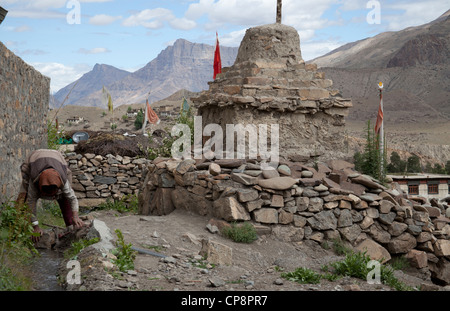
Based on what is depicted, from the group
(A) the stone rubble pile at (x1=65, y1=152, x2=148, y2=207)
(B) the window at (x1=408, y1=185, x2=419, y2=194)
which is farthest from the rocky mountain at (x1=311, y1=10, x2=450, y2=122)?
(A) the stone rubble pile at (x1=65, y1=152, x2=148, y2=207)

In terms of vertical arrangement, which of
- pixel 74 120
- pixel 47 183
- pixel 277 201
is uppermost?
pixel 74 120

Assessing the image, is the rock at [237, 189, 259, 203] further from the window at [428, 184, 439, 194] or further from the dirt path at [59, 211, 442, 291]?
the window at [428, 184, 439, 194]

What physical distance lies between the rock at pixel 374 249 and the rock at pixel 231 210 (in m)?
1.57

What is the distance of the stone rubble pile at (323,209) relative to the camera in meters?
6.37

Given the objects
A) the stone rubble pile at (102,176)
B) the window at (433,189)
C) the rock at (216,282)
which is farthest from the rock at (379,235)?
the window at (433,189)

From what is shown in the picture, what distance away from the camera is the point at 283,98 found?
7566mm

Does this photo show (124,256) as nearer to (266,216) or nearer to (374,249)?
Result: (266,216)

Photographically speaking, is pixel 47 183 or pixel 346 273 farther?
pixel 47 183

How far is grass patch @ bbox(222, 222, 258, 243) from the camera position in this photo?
19.8 feet

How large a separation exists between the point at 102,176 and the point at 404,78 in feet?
260

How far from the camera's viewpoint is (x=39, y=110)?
9.38 metres

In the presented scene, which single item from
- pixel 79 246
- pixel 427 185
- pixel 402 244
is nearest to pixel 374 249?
pixel 402 244

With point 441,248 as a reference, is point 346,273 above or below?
above

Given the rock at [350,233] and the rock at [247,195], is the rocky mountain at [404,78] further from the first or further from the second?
the rock at [247,195]
